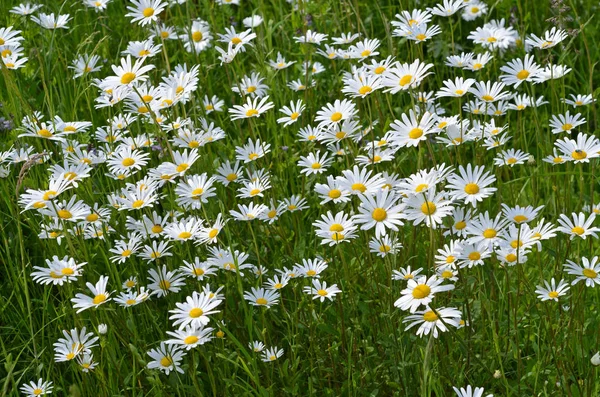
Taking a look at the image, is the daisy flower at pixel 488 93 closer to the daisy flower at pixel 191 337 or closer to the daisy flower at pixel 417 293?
the daisy flower at pixel 417 293

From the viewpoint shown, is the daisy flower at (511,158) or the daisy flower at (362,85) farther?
the daisy flower at (511,158)

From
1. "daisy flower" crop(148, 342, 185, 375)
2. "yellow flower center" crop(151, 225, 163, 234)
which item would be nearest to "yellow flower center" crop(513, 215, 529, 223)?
"daisy flower" crop(148, 342, 185, 375)

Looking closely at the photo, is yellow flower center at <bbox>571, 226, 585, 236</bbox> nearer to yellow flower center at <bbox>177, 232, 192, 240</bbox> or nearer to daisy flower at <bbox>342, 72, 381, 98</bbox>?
daisy flower at <bbox>342, 72, 381, 98</bbox>

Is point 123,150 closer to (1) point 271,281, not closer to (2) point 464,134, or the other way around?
(1) point 271,281

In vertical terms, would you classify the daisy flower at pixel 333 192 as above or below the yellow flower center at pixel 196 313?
above

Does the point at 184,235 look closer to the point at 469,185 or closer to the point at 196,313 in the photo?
the point at 196,313

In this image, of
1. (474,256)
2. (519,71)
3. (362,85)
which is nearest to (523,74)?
(519,71)

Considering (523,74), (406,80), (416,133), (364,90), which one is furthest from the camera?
(523,74)

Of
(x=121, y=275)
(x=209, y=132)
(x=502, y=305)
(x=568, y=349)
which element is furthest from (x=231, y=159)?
(x=568, y=349)


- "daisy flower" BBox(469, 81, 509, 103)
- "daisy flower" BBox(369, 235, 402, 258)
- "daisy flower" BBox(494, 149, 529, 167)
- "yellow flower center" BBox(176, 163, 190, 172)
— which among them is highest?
"daisy flower" BBox(469, 81, 509, 103)

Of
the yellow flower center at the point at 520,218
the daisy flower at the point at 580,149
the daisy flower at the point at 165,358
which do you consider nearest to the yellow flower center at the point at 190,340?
the daisy flower at the point at 165,358
